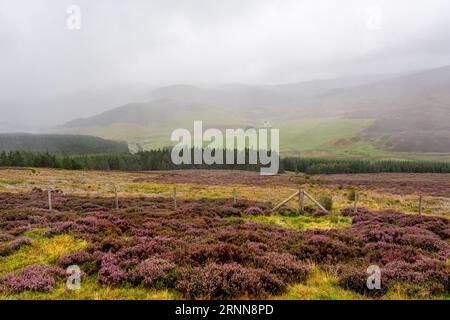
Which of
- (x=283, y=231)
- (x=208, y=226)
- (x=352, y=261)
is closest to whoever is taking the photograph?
(x=352, y=261)

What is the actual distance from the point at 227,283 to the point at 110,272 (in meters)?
3.87

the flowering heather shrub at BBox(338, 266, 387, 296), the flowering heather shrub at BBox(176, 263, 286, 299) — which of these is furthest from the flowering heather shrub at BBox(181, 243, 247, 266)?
the flowering heather shrub at BBox(338, 266, 387, 296)

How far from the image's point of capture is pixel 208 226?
17984 mm

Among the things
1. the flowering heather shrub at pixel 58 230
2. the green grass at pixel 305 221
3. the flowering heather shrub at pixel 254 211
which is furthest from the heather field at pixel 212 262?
the flowering heather shrub at pixel 254 211

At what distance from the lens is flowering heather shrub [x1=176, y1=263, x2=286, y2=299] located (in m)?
8.29

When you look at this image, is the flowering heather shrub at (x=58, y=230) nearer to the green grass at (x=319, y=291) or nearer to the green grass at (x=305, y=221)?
the green grass at (x=319, y=291)

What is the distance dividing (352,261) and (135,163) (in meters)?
142

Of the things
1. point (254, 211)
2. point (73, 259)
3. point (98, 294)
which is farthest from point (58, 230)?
point (254, 211)

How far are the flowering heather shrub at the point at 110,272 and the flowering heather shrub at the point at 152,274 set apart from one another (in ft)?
1.36

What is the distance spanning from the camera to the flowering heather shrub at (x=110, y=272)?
916 cm

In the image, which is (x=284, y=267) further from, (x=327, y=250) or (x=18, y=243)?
(x=18, y=243)

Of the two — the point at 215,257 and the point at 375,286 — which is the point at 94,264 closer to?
the point at 215,257
